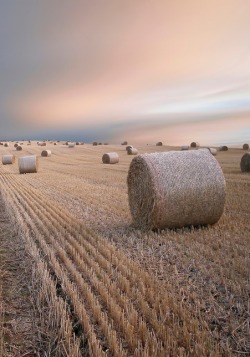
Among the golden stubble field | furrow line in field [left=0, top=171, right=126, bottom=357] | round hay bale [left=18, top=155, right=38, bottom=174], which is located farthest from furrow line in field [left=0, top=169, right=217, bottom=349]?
round hay bale [left=18, top=155, right=38, bottom=174]

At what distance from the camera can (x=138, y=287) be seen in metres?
4.76

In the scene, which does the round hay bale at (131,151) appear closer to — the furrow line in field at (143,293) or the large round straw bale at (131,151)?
the large round straw bale at (131,151)

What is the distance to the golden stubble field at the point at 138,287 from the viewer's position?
3.56m

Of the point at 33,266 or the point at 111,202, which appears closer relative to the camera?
the point at 33,266

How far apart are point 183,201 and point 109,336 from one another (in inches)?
176

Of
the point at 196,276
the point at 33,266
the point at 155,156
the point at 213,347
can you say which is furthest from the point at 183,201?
the point at 213,347

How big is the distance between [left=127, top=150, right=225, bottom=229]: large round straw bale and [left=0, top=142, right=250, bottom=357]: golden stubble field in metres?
0.30

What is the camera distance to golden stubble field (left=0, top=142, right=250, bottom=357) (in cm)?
356

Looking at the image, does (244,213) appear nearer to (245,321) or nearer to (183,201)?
(183,201)

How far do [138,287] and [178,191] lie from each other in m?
3.31

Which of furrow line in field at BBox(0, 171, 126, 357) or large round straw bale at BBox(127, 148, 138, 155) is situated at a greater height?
large round straw bale at BBox(127, 148, 138, 155)

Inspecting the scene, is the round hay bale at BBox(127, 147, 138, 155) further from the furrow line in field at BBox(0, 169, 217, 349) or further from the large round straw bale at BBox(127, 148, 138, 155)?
the furrow line in field at BBox(0, 169, 217, 349)

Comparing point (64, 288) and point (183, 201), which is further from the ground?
point (183, 201)

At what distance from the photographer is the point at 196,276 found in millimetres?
5094
